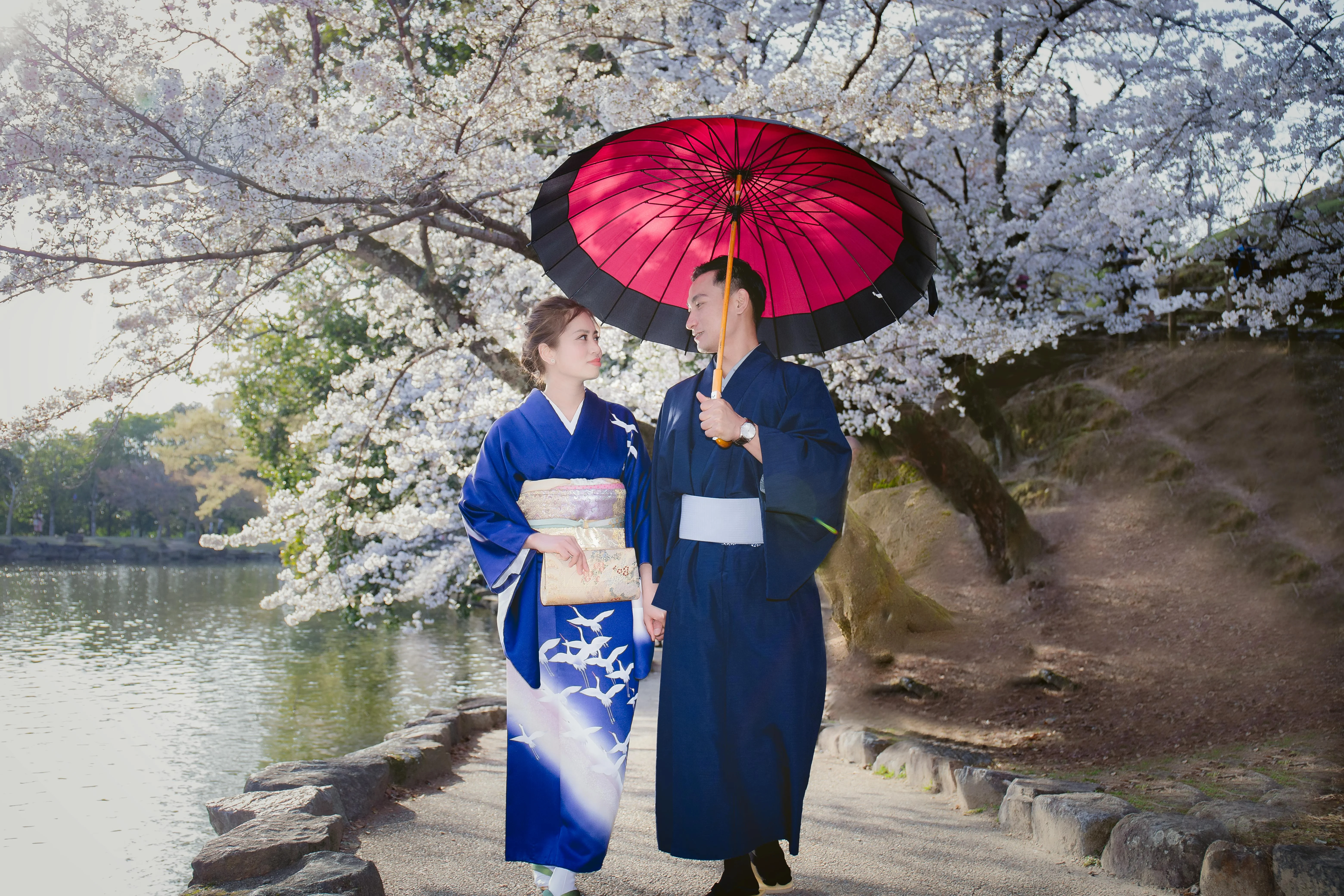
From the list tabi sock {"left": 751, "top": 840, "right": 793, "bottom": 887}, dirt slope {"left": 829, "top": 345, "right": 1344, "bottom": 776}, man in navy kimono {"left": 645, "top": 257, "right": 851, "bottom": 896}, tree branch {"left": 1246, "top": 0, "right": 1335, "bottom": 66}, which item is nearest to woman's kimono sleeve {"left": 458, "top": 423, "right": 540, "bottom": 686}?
man in navy kimono {"left": 645, "top": 257, "right": 851, "bottom": 896}

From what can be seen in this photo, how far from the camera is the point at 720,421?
2.52 meters

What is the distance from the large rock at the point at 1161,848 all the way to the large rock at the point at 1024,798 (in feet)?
1.46

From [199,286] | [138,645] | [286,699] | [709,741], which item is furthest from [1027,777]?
[138,645]

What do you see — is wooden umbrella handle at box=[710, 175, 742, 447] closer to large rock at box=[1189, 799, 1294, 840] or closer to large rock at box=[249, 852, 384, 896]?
large rock at box=[249, 852, 384, 896]

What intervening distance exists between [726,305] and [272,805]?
8.30 ft

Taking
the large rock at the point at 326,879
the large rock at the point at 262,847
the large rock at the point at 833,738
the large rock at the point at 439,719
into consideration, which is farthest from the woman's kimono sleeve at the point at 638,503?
the large rock at the point at 439,719

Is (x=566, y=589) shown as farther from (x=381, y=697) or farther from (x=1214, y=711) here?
A: (x=381, y=697)

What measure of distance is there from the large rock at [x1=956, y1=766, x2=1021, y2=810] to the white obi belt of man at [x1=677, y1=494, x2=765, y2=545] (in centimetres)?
205

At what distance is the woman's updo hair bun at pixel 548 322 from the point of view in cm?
287

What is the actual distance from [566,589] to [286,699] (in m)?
8.66

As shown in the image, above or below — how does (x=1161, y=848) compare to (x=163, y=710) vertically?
above

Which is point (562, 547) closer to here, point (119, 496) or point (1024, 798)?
point (1024, 798)

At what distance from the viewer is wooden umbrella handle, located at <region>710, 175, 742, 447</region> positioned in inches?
102

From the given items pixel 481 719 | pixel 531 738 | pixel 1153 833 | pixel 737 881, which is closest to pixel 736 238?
pixel 531 738
